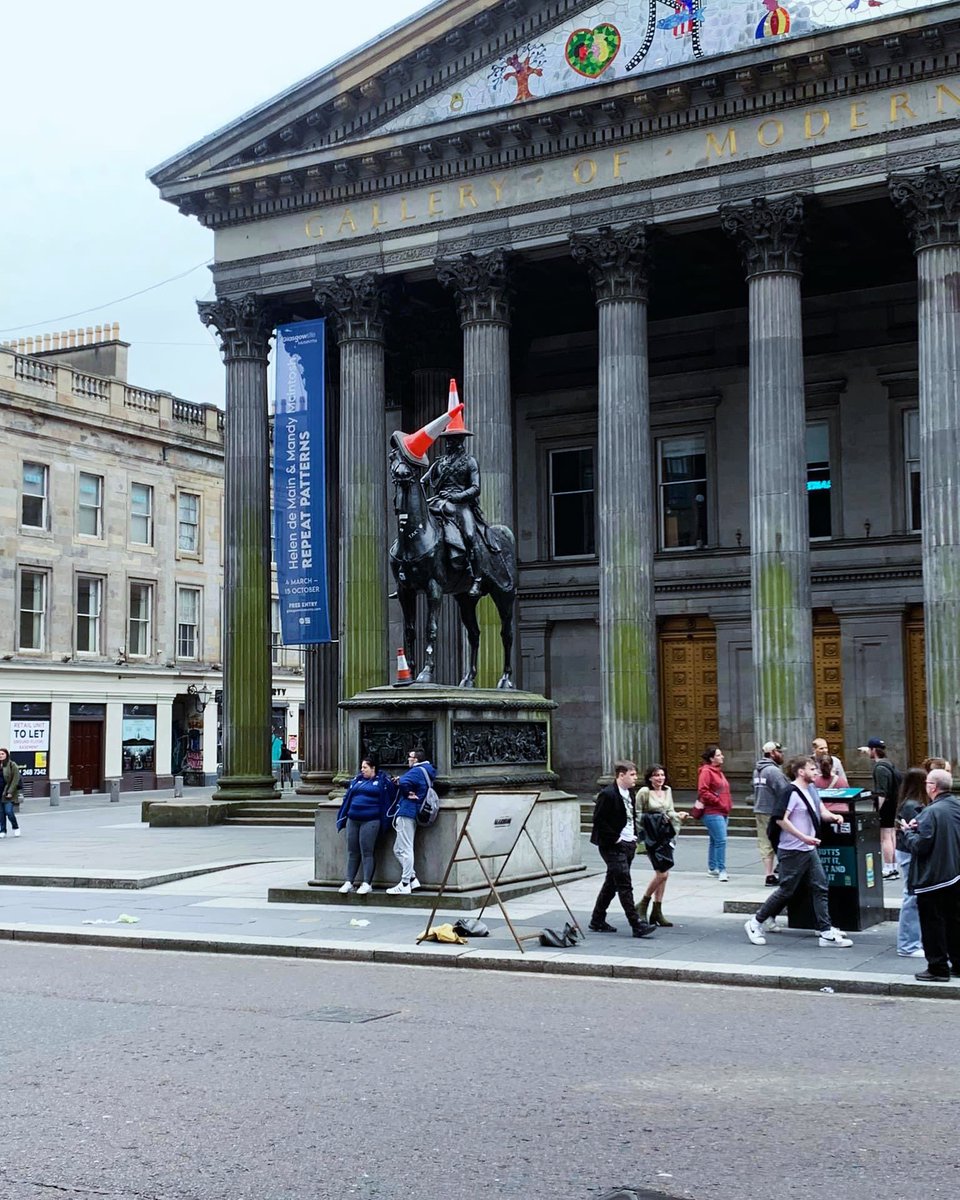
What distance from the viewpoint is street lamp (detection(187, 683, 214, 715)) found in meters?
57.8

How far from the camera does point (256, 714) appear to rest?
3288 cm

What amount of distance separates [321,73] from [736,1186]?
2927 centimetres

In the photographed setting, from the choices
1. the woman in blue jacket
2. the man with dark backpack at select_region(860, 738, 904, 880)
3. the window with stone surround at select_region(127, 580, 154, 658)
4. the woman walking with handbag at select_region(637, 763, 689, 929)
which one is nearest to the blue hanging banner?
the man with dark backpack at select_region(860, 738, 904, 880)

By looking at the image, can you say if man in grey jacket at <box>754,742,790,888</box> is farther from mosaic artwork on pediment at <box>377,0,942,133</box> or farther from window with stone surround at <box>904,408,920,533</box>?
window with stone surround at <box>904,408,920,533</box>

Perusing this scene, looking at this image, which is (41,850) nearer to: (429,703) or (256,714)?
(256,714)

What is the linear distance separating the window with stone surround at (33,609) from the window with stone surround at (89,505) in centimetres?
252

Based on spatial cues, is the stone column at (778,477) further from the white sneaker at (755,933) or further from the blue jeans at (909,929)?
the blue jeans at (909,929)

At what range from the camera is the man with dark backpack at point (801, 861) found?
13.8m

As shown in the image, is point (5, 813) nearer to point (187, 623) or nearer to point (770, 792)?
point (770, 792)

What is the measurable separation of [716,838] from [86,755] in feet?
125

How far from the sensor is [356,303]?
1261 inches

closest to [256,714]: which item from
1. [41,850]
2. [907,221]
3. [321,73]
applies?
[41,850]

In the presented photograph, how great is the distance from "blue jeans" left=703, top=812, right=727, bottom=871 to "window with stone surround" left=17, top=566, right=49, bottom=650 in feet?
117

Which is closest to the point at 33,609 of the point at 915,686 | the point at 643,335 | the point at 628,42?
the point at 643,335
